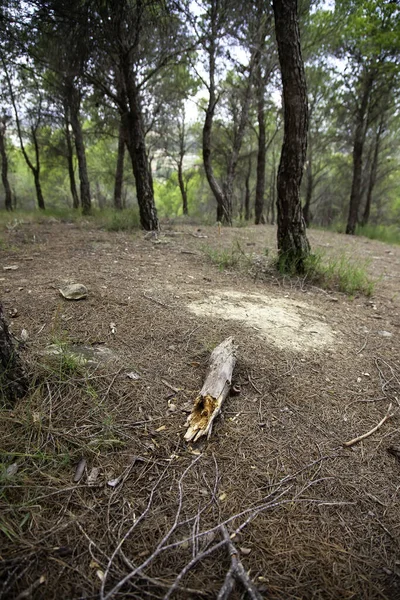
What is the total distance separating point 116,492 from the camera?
1331 mm

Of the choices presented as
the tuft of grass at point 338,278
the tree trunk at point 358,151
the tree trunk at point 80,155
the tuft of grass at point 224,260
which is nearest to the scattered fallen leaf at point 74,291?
the tuft of grass at point 224,260

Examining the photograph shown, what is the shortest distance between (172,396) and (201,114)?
2068 cm

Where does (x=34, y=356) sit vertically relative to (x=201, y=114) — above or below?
below

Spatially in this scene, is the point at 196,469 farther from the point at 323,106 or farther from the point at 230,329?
the point at 323,106

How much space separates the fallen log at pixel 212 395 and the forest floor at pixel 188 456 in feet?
0.22

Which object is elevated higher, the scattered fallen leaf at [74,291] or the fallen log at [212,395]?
the scattered fallen leaf at [74,291]

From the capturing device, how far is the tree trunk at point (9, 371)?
1587 millimetres

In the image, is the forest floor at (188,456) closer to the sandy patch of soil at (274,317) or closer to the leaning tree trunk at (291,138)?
the sandy patch of soil at (274,317)

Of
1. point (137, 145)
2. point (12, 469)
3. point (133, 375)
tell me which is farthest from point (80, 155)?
point (12, 469)

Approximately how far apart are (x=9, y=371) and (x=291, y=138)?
166 inches

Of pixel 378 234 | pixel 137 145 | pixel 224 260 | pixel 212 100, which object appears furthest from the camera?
pixel 378 234

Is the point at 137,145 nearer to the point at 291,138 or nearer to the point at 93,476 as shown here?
the point at 291,138

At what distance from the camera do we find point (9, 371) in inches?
63.8

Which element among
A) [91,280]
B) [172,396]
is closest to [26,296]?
[91,280]
